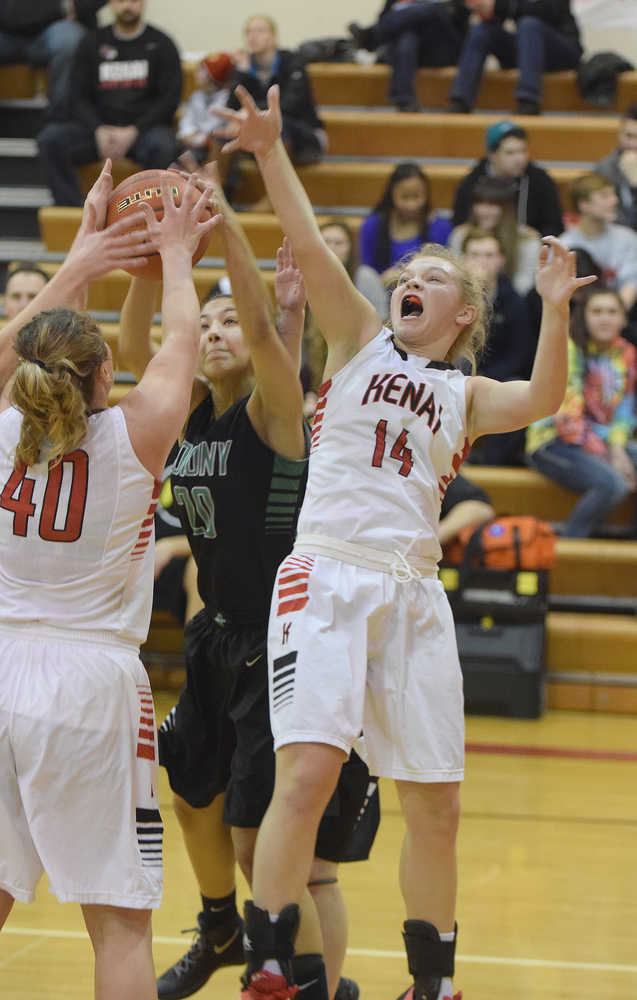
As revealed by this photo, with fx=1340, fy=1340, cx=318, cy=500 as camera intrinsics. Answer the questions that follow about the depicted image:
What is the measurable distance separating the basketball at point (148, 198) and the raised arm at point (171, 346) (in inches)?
3.9

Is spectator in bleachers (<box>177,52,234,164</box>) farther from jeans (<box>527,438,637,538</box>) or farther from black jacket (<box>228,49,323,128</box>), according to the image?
jeans (<box>527,438,637,538</box>)

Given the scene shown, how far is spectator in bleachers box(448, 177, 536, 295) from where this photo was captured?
28.3 ft

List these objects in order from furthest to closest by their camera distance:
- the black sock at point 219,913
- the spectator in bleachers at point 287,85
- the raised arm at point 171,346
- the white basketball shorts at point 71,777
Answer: the spectator in bleachers at point 287,85 < the black sock at point 219,913 < the raised arm at point 171,346 < the white basketball shorts at point 71,777

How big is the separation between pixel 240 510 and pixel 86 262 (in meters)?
0.81

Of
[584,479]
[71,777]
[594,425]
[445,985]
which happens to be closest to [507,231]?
[594,425]

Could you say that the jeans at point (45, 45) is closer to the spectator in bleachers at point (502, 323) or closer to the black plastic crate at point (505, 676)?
the spectator in bleachers at point (502, 323)

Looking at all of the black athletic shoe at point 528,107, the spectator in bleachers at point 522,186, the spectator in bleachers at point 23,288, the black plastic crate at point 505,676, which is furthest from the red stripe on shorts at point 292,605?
the black athletic shoe at point 528,107

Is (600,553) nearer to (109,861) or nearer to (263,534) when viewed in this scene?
(263,534)

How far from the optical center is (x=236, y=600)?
3729 millimetres

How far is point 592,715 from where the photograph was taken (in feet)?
24.8

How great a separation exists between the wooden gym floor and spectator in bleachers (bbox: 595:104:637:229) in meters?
4.35

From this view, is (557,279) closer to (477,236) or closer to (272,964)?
(272,964)

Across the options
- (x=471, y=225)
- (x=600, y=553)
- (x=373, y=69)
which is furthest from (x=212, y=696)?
(x=373, y=69)

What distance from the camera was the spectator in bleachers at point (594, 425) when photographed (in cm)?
812
